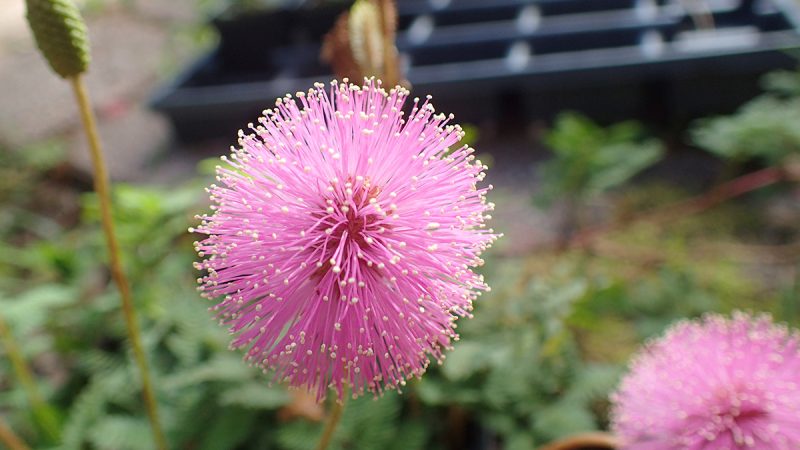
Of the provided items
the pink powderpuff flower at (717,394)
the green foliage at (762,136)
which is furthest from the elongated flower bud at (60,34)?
the green foliage at (762,136)

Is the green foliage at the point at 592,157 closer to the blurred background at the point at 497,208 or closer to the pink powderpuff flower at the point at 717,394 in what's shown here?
the blurred background at the point at 497,208

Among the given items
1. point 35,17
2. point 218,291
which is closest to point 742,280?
point 218,291

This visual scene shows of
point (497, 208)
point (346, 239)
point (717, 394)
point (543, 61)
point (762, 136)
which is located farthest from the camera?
point (543, 61)

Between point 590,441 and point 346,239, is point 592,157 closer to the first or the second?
point 590,441

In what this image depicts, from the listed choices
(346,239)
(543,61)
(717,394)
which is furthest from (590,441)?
(543,61)

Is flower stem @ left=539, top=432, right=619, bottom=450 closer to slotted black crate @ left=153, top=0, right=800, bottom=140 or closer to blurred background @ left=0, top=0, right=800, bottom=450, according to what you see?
blurred background @ left=0, top=0, right=800, bottom=450

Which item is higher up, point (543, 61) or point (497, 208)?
point (543, 61)

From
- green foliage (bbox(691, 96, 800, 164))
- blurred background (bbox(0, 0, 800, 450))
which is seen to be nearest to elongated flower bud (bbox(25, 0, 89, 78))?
blurred background (bbox(0, 0, 800, 450))
